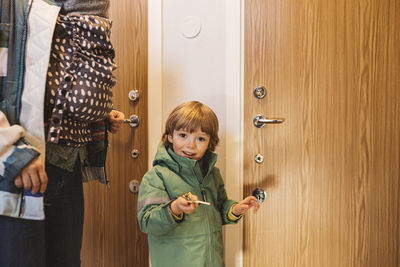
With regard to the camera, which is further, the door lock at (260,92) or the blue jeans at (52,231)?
the door lock at (260,92)

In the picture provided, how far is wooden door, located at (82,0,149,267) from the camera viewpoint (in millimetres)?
1234

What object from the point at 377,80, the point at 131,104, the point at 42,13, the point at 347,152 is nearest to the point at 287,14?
the point at 377,80

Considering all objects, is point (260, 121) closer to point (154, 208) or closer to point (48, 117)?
point (154, 208)

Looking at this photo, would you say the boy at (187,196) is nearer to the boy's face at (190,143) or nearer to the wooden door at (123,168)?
the boy's face at (190,143)

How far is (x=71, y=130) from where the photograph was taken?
2.42 ft

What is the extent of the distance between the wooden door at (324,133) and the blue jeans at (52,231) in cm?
69

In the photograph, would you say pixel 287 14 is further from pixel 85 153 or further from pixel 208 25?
pixel 85 153

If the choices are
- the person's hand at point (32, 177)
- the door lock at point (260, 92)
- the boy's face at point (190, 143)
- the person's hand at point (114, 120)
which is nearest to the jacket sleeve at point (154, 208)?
the boy's face at point (190, 143)

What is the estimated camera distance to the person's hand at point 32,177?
57 centimetres

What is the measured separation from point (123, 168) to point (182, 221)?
0.57 m

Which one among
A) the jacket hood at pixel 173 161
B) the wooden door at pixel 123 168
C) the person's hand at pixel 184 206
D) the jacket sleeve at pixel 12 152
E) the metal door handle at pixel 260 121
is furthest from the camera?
the wooden door at pixel 123 168

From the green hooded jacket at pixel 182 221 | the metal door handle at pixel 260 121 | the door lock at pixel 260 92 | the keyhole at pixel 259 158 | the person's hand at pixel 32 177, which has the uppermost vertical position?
the door lock at pixel 260 92

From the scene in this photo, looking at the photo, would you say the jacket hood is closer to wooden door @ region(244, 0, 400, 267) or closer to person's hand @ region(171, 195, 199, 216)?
person's hand @ region(171, 195, 199, 216)

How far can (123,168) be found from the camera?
50.0 inches
